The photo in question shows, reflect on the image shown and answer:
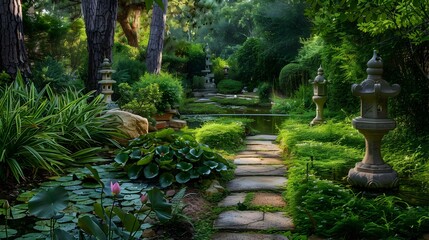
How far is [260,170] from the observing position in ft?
16.2

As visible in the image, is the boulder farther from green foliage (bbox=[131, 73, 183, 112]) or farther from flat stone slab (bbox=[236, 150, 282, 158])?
green foliage (bbox=[131, 73, 183, 112])

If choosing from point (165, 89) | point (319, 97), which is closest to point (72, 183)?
point (319, 97)

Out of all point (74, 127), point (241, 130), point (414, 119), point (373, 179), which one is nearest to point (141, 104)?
point (241, 130)

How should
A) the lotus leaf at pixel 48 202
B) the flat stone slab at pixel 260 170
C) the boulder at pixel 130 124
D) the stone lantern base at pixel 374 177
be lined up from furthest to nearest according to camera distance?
the boulder at pixel 130 124 < the flat stone slab at pixel 260 170 < the stone lantern base at pixel 374 177 < the lotus leaf at pixel 48 202

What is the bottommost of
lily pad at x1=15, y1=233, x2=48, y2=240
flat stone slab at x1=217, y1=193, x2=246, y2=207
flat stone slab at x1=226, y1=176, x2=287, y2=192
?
flat stone slab at x1=217, y1=193, x2=246, y2=207

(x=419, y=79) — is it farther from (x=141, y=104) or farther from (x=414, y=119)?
(x=141, y=104)

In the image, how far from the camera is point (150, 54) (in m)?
13.2

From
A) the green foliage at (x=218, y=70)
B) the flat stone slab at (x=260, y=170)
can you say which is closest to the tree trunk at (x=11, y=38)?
the flat stone slab at (x=260, y=170)

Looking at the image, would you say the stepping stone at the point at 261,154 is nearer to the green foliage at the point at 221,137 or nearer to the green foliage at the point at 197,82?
the green foliage at the point at 221,137

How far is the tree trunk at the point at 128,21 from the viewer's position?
57.5 ft

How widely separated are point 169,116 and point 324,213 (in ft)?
19.7

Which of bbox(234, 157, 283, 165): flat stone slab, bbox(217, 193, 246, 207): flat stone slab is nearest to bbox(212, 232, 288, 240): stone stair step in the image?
bbox(217, 193, 246, 207): flat stone slab

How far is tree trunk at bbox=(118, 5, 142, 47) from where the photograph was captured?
17516 mm

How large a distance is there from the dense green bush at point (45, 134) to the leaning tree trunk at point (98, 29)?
2.11 metres
